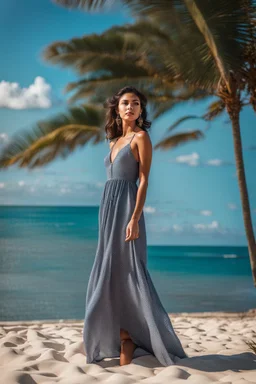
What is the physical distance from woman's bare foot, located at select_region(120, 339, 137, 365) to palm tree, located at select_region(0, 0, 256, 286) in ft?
13.8

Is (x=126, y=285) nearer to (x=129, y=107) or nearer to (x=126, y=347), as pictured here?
(x=126, y=347)

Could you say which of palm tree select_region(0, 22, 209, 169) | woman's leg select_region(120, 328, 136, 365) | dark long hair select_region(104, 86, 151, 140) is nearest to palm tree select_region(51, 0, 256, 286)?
palm tree select_region(0, 22, 209, 169)

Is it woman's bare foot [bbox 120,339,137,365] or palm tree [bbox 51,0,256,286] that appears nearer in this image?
woman's bare foot [bbox 120,339,137,365]

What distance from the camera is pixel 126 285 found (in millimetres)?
3248

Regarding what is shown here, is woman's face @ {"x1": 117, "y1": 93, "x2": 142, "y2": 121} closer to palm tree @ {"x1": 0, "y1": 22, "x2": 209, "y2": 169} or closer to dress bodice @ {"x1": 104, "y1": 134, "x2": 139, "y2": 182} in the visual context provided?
dress bodice @ {"x1": 104, "y1": 134, "x2": 139, "y2": 182}

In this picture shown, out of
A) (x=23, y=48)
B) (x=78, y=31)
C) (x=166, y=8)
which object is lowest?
(x=166, y=8)

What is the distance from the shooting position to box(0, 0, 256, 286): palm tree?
6.64m

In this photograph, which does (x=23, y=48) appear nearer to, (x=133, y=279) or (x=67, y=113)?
(x=67, y=113)

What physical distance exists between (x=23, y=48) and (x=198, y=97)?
9334mm

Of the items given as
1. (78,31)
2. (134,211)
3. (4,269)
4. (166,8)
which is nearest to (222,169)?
(78,31)

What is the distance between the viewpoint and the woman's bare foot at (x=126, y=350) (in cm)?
321

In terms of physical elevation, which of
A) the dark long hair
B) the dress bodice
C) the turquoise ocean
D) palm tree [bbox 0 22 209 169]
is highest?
palm tree [bbox 0 22 209 169]

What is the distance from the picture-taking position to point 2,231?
20.2 m

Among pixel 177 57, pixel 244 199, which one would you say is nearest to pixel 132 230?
pixel 177 57
